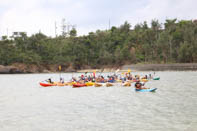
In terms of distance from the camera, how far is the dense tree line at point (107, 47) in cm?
10844

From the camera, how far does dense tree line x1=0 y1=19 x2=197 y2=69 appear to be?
356 ft

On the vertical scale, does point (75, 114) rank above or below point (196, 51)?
below

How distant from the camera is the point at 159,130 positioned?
16297 mm

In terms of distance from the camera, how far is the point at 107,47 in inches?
4857

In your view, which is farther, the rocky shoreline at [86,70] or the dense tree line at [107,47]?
the dense tree line at [107,47]

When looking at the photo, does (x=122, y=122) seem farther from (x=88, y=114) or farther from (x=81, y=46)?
(x=81, y=46)

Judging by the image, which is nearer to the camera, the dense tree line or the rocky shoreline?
the rocky shoreline

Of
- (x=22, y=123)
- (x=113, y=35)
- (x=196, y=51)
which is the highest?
(x=113, y=35)

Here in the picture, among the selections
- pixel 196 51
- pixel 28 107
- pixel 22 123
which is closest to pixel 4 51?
pixel 196 51

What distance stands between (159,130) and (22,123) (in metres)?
8.80

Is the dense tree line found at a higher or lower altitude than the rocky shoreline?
higher

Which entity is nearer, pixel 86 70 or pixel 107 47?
pixel 86 70

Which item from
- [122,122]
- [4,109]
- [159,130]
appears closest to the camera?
[159,130]

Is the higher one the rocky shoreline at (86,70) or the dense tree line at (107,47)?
the dense tree line at (107,47)
